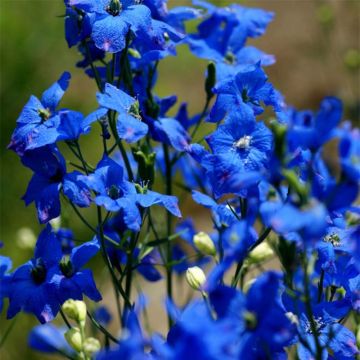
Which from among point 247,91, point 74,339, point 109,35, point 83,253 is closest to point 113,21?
point 109,35

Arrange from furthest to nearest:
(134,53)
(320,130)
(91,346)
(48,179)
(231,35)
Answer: (231,35)
(134,53)
(48,179)
(91,346)
(320,130)

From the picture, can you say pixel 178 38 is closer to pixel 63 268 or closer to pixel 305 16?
pixel 63 268

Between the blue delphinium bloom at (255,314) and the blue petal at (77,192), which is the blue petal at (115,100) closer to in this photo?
the blue petal at (77,192)

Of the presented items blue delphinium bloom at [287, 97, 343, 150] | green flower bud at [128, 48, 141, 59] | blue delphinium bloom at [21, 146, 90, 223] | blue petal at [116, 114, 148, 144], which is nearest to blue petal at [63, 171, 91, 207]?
blue delphinium bloom at [21, 146, 90, 223]

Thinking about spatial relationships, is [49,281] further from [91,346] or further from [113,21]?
[113,21]

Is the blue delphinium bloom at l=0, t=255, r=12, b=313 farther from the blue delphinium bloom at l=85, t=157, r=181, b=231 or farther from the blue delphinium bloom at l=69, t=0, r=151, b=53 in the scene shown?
the blue delphinium bloom at l=69, t=0, r=151, b=53

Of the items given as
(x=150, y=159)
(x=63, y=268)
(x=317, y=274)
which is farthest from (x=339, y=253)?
(x=63, y=268)

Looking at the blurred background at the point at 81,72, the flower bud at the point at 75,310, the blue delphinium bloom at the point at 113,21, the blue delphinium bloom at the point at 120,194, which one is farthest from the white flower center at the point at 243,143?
the blurred background at the point at 81,72
